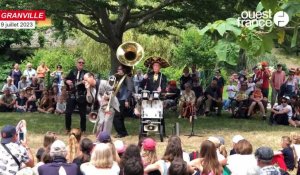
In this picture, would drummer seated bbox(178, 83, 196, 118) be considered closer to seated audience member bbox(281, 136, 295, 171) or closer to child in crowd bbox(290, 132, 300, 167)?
child in crowd bbox(290, 132, 300, 167)

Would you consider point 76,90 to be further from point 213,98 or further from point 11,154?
point 11,154

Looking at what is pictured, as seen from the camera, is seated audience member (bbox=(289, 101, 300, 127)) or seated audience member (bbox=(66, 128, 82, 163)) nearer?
seated audience member (bbox=(66, 128, 82, 163))

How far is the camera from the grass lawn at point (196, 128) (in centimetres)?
1216

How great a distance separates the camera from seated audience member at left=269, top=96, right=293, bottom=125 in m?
15.0

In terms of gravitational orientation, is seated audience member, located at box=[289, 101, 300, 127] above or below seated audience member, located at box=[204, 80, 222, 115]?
below

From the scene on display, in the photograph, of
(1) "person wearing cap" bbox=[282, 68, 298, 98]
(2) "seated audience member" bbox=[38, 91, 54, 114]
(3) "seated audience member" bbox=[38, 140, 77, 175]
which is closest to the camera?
(3) "seated audience member" bbox=[38, 140, 77, 175]

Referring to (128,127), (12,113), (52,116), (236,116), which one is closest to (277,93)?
(236,116)

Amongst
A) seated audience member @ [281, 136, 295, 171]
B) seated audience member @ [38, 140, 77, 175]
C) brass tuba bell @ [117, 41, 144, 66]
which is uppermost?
brass tuba bell @ [117, 41, 144, 66]

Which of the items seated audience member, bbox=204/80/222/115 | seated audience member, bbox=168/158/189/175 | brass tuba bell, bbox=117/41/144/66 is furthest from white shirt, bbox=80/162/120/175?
seated audience member, bbox=204/80/222/115

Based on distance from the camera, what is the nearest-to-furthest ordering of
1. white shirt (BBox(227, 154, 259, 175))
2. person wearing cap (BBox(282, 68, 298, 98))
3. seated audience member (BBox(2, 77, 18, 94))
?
white shirt (BBox(227, 154, 259, 175)) → person wearing cap (BBox(282, 68, 298, 98)) → seated audience member (BBox(2, 77, 18, 94))

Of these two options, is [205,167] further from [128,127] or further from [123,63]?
[128,127]

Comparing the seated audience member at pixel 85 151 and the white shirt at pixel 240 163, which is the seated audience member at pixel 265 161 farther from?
the seated audience member at pixel 85 151

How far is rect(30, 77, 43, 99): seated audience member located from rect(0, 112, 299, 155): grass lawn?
1571 millimetres

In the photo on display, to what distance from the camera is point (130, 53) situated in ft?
39.6
